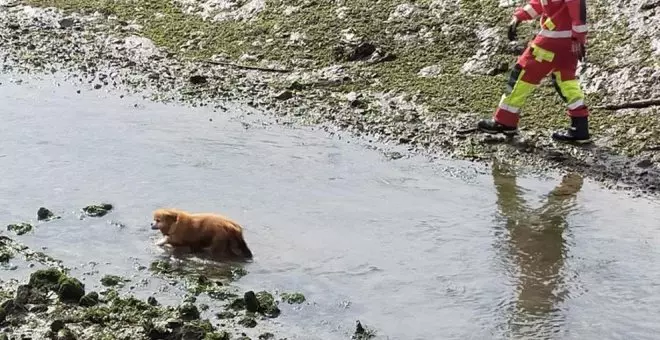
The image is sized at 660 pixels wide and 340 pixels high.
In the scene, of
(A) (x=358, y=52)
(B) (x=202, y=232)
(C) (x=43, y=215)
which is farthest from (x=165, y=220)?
A: (A) (x=358, y=52)

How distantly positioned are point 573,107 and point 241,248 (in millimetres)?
4173

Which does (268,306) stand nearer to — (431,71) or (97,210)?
(97,210)

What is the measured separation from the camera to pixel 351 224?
8.31m

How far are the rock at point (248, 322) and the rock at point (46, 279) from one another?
48.8 inches

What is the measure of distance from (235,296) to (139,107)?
557 cm

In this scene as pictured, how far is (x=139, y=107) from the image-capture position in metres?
11.9

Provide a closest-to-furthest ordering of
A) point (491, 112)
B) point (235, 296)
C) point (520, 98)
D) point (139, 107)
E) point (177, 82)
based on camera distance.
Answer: point (235, 296) < point (520, 98) < point (491, 112) < point (139, 107) < point (177, 82)

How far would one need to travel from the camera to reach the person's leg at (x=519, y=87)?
10.3 meters

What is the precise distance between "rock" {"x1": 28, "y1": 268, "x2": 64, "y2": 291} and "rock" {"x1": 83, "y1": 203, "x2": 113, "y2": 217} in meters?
1.55

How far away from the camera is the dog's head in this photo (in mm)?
7699

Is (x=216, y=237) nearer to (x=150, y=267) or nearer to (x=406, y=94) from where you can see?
(x=150, y=267)

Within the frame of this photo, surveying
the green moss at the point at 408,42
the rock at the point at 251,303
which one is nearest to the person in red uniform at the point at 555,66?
the green moss at the point at 408,42

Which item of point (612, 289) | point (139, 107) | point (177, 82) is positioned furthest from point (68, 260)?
point (177, 82)

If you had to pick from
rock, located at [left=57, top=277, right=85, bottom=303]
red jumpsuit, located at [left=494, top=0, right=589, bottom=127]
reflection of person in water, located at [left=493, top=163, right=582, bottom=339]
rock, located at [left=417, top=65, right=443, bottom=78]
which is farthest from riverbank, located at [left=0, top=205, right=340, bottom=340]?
rock, located at [left=417, top=65, right=443, bottom=78]
